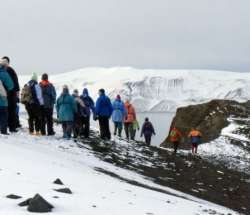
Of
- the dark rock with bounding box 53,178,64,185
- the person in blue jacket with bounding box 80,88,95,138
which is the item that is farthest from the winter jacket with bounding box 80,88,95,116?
the dark rock with bounding box 53,178,64,185

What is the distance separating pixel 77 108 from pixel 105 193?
1060 centimetres

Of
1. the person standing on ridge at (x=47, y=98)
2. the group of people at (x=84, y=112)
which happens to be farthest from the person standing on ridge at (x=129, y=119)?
the person standing on ridge at (x=47, y=98)

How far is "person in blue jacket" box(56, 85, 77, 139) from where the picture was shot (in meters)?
18.6

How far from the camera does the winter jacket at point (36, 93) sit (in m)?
17.8

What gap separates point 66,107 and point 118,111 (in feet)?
20.2

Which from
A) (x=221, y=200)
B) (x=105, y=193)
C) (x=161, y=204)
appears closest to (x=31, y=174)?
(x=105, y=193)

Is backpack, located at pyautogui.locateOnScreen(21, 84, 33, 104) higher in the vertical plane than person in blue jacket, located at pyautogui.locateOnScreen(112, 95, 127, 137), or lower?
higher

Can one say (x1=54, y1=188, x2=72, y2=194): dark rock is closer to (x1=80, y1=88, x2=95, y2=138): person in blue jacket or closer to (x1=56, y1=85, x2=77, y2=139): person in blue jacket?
(x1=56, y1=85, x2=77, y2=139): person in blue jacket

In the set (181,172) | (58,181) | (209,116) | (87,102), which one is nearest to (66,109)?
(87,102)

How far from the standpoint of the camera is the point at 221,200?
1502 centimetres

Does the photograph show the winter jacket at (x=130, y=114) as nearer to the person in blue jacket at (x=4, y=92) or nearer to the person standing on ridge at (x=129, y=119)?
the person standing on ridge at (x=129, y=119)

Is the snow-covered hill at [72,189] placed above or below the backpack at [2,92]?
below

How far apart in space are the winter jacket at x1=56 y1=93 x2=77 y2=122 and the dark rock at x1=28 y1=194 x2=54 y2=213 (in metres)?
10.9

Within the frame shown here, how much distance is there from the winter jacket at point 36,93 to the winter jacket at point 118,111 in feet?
22.9
